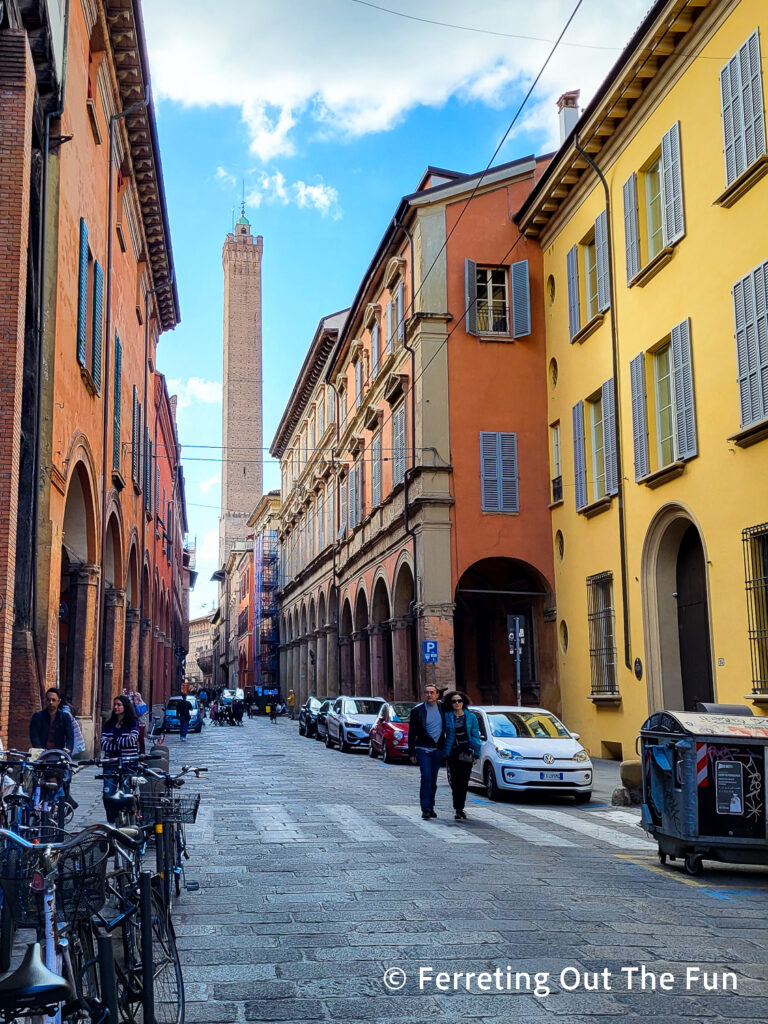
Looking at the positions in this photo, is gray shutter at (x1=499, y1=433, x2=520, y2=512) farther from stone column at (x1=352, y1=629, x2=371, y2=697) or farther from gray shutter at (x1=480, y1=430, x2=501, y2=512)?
stone column at (x1=352, y1=629, x2=371, y2=697)

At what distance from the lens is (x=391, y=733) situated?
2384 centimetres

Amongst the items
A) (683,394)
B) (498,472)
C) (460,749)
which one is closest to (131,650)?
(498,472)

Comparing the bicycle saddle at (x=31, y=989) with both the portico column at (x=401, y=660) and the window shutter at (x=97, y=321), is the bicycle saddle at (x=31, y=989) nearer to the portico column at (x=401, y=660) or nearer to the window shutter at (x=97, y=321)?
the window shutter at (x=97, y=321)

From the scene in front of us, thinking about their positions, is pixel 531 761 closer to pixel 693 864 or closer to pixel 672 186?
pixel 693 864

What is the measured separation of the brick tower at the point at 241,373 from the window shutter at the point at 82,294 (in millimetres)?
69407

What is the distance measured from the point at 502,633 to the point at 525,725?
14.8 m

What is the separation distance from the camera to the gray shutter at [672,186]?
1914 cm

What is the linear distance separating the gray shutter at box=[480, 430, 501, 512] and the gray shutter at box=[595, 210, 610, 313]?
581cm

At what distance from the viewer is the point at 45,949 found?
418 centimetres

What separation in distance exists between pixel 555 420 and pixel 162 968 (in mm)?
23922

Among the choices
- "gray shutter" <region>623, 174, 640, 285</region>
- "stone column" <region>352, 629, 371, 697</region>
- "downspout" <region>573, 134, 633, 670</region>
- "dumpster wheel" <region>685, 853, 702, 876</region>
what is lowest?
"dumpster wheel" <region>685, 853, 702, 876</region>

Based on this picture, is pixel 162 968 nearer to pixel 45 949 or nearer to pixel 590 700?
pixel 45 949

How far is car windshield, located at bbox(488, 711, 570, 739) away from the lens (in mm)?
16859

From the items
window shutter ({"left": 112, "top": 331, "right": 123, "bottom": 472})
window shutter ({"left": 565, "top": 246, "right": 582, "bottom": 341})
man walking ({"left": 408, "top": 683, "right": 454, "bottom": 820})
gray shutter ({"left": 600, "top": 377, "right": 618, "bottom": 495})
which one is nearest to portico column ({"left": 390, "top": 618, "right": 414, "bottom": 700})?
window shutter ({"left": 112, "top": 331, "right": 123, "bottom": 472})
